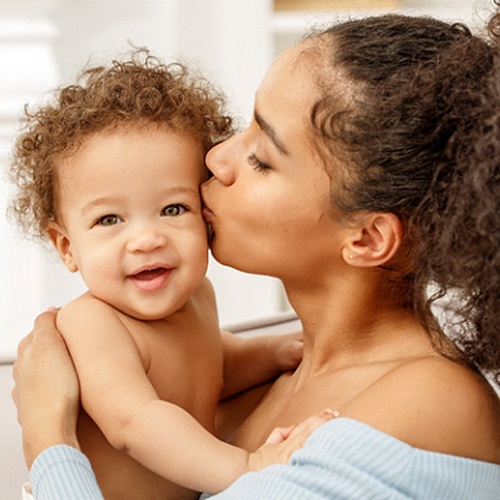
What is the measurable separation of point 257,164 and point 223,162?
61 mm

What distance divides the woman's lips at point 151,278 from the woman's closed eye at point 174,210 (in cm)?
8

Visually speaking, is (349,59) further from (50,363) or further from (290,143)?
(50,363)

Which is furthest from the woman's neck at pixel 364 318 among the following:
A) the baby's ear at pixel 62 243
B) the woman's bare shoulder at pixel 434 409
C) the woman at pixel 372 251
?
the baby's ear at pixel 62 243

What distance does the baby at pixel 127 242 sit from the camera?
1.43 metres

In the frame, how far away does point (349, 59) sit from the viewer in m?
1.33

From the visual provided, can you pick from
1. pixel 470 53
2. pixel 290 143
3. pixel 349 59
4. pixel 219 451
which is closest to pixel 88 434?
pixel 219 451

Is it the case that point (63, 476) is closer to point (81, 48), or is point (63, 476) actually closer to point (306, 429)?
point (306, 429)

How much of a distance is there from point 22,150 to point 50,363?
14.4 inches

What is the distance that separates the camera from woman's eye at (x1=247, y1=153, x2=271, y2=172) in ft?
4.58

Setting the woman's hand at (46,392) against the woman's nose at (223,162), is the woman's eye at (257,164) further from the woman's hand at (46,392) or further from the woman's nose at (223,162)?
the woman's hand at (46,392)

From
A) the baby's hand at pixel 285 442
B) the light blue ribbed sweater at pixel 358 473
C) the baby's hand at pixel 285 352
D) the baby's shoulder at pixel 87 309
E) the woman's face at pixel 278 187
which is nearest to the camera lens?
the light blue ribbed sweater at pixel 358 473

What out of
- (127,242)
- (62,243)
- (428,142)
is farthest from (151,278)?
(428,142)

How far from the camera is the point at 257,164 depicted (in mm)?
1402

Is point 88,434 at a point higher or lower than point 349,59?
lower
